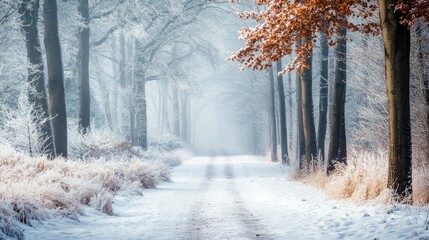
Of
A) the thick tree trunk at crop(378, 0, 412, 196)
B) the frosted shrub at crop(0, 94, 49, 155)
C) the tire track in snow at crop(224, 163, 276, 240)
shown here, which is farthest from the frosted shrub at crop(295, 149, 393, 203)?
the frosted shrub at crop(0, 94, 49, 155)

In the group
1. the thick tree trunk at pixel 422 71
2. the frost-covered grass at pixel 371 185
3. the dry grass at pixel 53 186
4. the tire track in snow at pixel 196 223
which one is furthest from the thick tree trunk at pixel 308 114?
the tire track in snow at pixel 196 223


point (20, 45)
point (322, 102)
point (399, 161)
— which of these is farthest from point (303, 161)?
point (20, 45)

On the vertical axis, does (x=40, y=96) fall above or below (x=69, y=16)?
below

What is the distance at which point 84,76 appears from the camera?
2058 centimetres

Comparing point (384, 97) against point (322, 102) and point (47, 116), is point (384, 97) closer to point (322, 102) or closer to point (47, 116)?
point (322, 102)

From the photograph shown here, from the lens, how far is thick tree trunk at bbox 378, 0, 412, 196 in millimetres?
8203

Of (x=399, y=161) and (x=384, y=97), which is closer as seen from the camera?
(x=399, y=161)

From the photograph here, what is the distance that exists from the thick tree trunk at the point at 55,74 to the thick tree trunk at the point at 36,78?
1.06 feet

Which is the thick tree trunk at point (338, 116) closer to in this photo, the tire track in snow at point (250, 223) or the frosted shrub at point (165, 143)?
the tire track in snow at point (250, 223)

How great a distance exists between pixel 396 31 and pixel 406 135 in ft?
6.50

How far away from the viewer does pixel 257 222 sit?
8344 millimetres

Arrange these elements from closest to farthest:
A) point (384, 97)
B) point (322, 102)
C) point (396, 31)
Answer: point (396, 31) → point (384, 97) → point (322, 102)

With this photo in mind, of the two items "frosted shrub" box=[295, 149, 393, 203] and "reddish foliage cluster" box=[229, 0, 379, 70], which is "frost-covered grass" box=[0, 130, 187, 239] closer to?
"reddish foliage cluster" box=[229, 0, 379, 70]

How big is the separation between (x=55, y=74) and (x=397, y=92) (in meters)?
11.3
